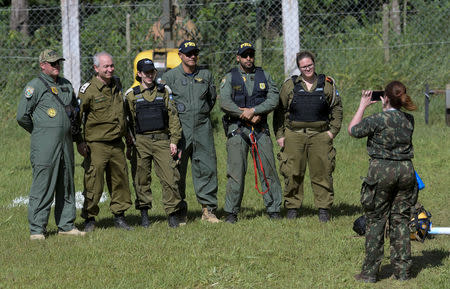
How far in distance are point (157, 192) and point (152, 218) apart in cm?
142

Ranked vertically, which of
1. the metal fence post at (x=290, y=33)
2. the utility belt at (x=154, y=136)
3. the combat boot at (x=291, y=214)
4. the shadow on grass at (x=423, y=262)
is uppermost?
the metal fence post at (x=290, y=33)

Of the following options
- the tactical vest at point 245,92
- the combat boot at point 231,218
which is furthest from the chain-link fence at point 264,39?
the combat boot at point 231,218

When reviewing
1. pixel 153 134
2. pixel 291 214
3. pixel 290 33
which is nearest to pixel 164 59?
pixel 290 33

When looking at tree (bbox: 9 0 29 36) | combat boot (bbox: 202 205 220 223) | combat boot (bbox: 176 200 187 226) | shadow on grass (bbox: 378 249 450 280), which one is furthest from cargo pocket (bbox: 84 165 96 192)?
tree (bbox: 9 0 29 36)

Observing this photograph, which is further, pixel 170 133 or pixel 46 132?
pixel 170 133

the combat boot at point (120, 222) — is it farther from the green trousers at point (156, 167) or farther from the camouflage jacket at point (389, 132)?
the camouflage jacket at point (389, 132)

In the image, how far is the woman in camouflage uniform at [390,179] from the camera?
6.31 m

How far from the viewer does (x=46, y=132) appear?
7926 millimetres

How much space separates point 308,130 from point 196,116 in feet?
4.56

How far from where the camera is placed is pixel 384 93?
644 centimetres

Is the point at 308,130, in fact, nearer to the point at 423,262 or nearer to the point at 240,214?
the point at 240,214

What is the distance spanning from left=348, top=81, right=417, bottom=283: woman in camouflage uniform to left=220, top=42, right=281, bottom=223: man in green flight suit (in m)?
2.45

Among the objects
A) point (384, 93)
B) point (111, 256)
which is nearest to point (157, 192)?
point (111, 256)

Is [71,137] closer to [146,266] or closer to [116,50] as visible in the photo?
[146,266]
